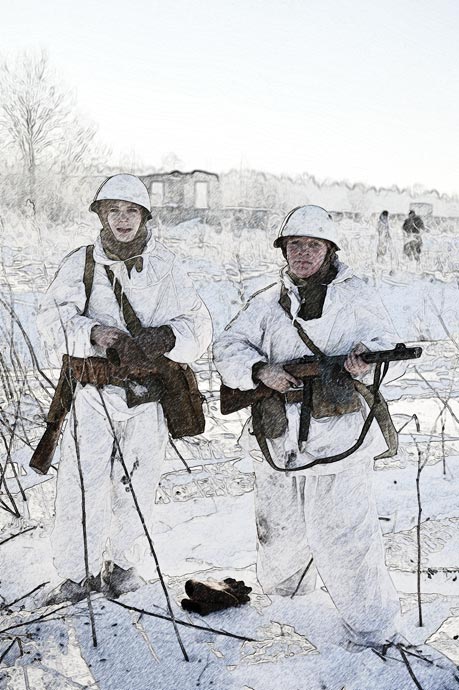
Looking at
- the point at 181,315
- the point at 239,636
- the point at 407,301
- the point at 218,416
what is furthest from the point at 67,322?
the point at 407,301

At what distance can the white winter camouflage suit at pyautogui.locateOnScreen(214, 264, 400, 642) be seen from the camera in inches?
122

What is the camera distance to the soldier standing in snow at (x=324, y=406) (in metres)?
3.10

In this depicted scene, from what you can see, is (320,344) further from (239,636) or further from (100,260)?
(239,636)

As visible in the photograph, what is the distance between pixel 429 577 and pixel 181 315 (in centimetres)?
205

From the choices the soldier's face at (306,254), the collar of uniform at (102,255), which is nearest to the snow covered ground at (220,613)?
the soldier's face at (306,254)

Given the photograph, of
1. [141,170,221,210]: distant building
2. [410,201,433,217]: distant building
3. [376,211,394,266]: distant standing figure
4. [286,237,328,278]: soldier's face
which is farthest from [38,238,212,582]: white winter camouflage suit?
[410,201,433,217]: distant building

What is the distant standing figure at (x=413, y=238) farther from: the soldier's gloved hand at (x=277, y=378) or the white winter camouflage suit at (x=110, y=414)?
the soldier's gloved hand at (x=277, y=378)

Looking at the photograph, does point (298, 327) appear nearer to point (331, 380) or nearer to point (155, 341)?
point (331, 380)

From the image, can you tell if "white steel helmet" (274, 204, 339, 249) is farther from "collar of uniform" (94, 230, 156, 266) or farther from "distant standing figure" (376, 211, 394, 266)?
"distant standing figure" (376, 211, 394, 266)

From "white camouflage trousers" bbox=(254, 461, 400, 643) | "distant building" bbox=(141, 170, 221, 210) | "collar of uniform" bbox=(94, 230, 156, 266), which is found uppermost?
"distant building" bbox=(141, 170, 221, 210)

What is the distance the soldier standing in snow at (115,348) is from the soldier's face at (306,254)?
0.60 metres

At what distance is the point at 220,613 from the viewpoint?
3420 mm

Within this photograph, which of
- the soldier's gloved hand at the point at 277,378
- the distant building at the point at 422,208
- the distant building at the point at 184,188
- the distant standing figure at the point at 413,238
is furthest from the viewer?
the distant building at the point at 422,208

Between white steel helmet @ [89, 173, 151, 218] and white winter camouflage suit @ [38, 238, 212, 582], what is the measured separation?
0.72 ft
